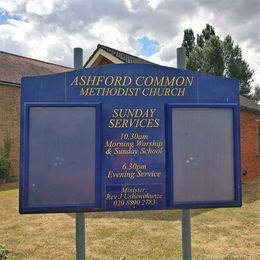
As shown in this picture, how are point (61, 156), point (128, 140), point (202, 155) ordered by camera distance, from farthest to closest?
point (202, 155) < point (128, 140) < point (61, 156)

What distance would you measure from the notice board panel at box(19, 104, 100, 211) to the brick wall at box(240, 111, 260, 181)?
12.5 meters

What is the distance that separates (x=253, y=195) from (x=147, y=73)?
9401 millimetres

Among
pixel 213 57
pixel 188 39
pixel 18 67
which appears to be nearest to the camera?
pixel 18 67

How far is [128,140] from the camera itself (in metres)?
4.50

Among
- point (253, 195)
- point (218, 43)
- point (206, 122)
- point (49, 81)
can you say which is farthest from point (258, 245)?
point (218, 43)

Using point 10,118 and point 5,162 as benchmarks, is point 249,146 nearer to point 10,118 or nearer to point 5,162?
point 5,162

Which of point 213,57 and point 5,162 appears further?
point 213,57

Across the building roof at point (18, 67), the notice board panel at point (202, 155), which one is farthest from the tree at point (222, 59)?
the notice board panel at point (202, 155)

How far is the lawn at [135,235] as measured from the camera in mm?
6102

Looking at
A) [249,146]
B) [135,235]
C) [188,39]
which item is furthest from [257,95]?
[135,235]

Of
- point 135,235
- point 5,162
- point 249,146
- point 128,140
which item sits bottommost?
point 135,235

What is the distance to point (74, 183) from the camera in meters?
4.39

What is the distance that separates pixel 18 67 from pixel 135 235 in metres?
18.2

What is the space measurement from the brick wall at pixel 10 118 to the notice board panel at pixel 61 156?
1605 centimetres
